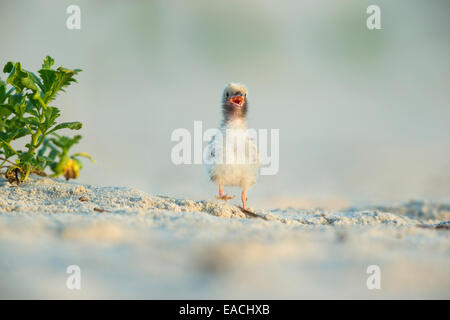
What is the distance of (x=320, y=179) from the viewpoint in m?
11.0

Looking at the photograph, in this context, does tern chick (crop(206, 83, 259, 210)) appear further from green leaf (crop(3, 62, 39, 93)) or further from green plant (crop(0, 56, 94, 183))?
green leaf (crop(3, 62, 39, 93))

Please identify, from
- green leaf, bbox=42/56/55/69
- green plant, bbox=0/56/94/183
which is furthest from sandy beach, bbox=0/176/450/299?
green leaf, bbox=42/56/55/69

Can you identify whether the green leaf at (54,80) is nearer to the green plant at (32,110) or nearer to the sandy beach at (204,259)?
the green plant at (32,110)

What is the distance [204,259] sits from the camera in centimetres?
195

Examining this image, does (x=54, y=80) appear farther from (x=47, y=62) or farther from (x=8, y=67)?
(x=8, y=67)

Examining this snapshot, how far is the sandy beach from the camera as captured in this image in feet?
5.65

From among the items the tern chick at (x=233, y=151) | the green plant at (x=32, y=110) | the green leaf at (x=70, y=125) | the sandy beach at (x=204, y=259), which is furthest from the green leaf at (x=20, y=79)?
the tern chick at (x=233, y=151)

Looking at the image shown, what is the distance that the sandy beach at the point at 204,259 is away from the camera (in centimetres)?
172

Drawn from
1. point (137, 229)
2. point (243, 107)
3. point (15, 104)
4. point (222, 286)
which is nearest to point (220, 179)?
point (243, 107)

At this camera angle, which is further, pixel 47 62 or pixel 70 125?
pixel 47 62

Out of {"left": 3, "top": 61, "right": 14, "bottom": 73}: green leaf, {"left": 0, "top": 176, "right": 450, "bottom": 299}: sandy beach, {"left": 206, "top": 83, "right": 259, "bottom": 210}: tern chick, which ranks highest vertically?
{"left": 3, "top": 61, "right": 14, "bottom": 73}: green leaf

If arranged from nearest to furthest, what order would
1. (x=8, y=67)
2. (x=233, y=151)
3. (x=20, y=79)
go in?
(x=20, y=79)
(x=8, y=67)
(x=233, y=151)

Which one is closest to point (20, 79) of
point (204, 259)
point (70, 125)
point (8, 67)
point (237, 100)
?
point (8, 67)
